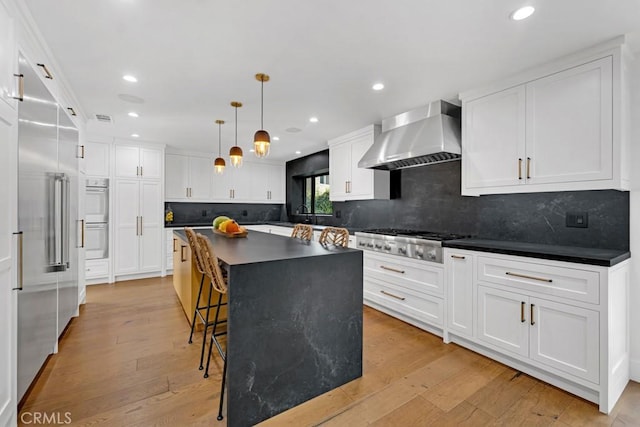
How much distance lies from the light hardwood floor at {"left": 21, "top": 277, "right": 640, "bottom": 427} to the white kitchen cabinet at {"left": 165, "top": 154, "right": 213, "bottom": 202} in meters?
3.44

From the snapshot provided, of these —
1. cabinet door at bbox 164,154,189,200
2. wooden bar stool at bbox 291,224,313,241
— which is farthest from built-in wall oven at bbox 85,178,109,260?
wooden bar stool at bbox 291,224,313,241

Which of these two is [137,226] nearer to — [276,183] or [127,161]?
[127,161]

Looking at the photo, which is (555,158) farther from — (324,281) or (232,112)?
(232,112)

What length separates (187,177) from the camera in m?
5.94

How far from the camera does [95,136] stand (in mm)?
4668

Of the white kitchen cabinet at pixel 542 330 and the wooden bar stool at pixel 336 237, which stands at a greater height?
the wooden bar stool at pixel 336 237

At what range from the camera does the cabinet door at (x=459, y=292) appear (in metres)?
2.51

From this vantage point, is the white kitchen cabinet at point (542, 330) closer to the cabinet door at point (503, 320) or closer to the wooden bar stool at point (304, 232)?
the cabinet door at point (503, 320)

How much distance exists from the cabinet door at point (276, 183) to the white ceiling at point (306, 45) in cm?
362

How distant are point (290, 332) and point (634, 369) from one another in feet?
8.03

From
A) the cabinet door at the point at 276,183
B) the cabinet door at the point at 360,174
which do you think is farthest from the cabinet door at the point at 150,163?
the cabinet door at the point at 360,174

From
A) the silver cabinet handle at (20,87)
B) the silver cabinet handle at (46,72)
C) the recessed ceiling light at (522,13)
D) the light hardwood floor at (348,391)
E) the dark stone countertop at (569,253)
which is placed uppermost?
the recessed ceiling light at (522,13)

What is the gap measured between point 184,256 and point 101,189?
2.56 m

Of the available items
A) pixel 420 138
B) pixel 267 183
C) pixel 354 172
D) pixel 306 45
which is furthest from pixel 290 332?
pixel 267 183
